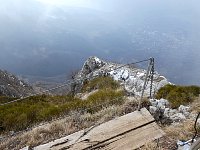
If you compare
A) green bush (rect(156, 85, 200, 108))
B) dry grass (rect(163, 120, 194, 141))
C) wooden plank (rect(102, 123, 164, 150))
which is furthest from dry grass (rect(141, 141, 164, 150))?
green bush (rect(156, 85, 200, 108))

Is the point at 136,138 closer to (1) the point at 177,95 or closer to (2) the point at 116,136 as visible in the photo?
(2) the point at 116,136

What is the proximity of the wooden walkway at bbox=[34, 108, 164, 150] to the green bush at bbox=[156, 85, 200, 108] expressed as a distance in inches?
122

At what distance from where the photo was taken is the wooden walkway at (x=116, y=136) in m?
7.85

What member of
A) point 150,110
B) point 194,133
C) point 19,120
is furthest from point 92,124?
point 19,120

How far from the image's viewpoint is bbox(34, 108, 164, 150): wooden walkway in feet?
25.8

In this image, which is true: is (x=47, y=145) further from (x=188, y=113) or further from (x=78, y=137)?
(x=188, y=113)

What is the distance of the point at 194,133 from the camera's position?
8.30 metres

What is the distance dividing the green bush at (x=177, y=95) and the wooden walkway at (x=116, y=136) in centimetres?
311

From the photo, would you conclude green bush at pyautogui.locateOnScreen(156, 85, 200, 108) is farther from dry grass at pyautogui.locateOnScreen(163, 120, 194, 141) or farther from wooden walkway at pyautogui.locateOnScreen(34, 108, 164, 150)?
wooden walkway at pyautogui.locateOnScreen(34, 108, 164, 150)

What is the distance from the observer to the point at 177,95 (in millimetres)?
14742

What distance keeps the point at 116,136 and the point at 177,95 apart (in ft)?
23.5

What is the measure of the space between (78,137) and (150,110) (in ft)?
7.41

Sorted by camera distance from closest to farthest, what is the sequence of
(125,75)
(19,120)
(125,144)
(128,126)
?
1. (125,144)
2. (128,126)
3. (19,120)
4. (125,75)

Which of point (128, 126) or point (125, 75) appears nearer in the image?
Answer: point (128, 126)
